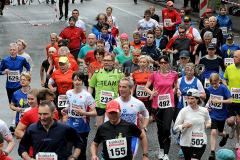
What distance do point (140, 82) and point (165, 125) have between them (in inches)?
51.4

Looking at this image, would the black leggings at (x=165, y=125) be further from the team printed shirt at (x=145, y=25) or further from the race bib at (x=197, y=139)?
the team printed shirt at (x=145, y=25)

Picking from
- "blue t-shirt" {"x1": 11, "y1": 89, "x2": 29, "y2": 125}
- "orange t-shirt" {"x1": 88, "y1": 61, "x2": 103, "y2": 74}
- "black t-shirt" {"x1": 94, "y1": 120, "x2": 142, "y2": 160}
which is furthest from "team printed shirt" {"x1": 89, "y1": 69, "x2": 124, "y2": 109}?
"black t-shirt" {"x1": 94, "y1": 120, "x2": 142, "y2": 160}

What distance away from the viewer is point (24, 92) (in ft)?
37.2

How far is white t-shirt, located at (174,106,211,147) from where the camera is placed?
9820mm

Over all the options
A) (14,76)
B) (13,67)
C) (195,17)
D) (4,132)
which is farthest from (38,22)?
(4,132)

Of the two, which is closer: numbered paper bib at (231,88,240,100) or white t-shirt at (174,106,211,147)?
white t-shirt at (174,106,211,147)

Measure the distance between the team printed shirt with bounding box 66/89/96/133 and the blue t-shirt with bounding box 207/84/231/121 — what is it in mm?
2178

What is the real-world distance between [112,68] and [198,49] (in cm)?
376

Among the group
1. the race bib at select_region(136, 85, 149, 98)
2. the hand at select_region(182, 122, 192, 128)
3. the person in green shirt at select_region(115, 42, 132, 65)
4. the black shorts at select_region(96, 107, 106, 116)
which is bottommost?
the black shorts at select_region(96, 107, 106, 116)

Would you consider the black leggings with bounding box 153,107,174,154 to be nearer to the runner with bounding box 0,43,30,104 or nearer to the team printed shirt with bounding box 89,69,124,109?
the team printed shirt with bounding box 89,69,124,109

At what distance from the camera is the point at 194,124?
9.84 meters

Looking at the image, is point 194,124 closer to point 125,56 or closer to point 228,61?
point 125,56

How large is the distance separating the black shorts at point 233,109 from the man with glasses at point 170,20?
7850 mm

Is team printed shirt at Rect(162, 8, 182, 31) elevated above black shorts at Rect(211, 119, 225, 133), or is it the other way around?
team printed shirt at Rect(162, 8, 182, 31)
